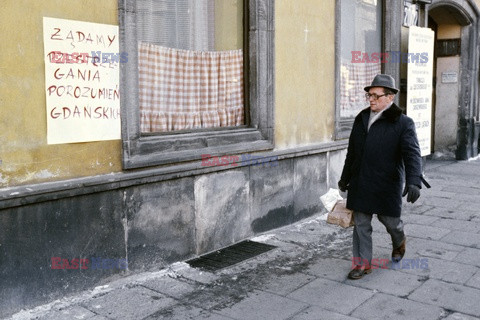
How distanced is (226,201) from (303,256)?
98cm

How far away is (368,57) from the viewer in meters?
8.55

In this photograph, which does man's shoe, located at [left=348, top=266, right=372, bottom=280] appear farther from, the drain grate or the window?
the window

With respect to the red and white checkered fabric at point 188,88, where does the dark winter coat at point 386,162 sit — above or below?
below

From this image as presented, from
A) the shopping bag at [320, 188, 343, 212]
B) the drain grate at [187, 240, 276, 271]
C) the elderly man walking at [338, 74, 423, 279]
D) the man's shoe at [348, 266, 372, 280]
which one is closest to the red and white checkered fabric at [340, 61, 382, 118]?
the shopping bag at [320, 188, 343, 212]

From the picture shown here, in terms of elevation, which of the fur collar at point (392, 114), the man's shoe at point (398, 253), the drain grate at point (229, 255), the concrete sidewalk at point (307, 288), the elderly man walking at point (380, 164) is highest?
the fur collar at point (392, 114)

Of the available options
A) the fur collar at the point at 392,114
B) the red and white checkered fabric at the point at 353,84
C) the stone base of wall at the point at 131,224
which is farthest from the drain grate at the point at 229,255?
the red and white checkered fabric at the point at 353,84

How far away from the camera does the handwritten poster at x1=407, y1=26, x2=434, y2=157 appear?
8242 millimetres

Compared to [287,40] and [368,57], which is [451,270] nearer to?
[287,40]

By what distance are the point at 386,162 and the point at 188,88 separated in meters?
2.22

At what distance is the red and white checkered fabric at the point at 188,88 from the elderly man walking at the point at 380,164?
1.78 metres

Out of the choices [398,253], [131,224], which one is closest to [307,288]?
[398,253]

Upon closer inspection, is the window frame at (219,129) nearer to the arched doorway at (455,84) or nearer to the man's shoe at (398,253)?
the man's shoe at (398,253)

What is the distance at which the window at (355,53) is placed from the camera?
7.74m

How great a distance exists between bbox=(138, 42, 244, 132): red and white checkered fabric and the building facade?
19mm
